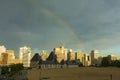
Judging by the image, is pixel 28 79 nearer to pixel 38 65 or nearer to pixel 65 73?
pixel 65 73

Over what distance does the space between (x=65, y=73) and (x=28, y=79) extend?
751 inches

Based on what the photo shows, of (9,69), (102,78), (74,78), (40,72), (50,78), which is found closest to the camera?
(102,78)

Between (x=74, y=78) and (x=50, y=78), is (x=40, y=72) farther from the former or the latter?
(x=74, y=78)

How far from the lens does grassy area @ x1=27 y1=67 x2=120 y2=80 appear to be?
89.9 m

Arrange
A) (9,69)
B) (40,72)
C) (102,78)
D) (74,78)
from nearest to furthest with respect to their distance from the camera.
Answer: (102,78)
(74,78)
(40,72)
(9,69)

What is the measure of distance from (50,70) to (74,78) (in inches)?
581

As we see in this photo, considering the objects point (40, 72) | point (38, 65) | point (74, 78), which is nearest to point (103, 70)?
point (74, 78)

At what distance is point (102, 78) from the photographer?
8919 cm

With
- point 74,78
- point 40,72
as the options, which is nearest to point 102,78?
point 74,78

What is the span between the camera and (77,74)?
319 ft

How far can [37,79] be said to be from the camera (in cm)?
Answer: 10612

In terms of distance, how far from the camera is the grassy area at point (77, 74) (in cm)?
8989

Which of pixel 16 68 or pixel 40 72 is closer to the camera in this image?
pixel 40 72

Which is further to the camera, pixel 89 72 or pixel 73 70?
pixel 73 70
